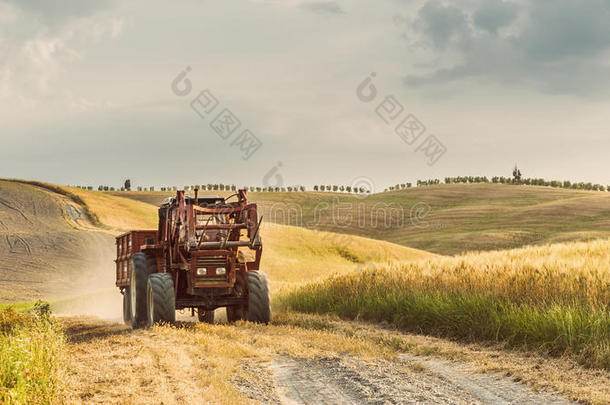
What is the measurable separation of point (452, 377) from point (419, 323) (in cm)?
555

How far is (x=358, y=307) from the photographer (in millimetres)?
18250

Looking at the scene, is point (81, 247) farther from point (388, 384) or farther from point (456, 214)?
point (456, 214)

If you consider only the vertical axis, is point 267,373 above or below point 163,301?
below

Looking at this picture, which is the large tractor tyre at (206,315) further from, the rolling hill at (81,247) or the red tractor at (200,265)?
the rolling hill at (81,247)

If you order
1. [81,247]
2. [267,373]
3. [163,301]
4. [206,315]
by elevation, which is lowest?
[206,315]

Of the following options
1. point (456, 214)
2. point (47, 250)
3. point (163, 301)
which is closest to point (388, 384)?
point (163, 301)

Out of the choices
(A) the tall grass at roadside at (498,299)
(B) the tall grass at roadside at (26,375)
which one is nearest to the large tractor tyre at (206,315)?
(A) the tall grass at roadside at (498,299)

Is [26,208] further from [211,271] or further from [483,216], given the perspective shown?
[483,216]

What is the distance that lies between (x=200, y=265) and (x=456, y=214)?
8919 cm

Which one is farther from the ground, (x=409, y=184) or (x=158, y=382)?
(x=409, y=184)

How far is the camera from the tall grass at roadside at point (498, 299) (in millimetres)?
11500

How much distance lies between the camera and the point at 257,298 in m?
16.0

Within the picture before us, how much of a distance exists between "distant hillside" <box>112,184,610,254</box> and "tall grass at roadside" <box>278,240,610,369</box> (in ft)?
172

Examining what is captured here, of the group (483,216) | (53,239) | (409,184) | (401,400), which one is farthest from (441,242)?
(401,400)
